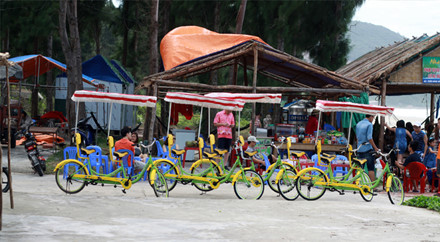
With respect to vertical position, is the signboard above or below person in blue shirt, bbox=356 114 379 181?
above

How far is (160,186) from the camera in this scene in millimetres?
10094

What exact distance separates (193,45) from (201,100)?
188 inches

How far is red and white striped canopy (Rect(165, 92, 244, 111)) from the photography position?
13.0 m

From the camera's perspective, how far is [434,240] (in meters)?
7.17

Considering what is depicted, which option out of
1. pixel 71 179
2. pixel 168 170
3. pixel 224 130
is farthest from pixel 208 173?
pixel 224 130

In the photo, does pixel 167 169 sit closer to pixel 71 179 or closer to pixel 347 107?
pixel 71 179

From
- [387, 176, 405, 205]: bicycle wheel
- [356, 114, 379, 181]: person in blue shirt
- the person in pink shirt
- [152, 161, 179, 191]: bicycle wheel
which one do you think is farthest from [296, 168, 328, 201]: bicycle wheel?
the person in pink shirt

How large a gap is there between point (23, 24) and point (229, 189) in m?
16.9

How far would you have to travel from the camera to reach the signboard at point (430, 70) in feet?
61.3

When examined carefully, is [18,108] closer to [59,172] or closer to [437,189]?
[59,172]

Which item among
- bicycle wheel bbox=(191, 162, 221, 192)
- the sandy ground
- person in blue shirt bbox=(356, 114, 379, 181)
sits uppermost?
person in blue shirt bbox=(356, 114, 379, 181)

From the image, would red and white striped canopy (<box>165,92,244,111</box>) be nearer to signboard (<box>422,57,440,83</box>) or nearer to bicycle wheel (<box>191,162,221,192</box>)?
bicycle wheel (<box>191,162,221,192</box>)

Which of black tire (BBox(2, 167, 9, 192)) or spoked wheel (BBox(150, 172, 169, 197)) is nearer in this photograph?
black tire (BBox(2, 167, 9, 192))

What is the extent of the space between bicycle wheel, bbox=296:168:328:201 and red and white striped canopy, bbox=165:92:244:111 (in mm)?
3448
